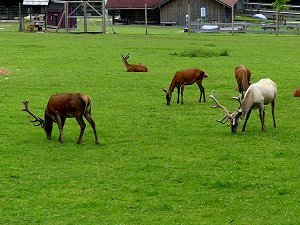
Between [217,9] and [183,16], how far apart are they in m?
3.16

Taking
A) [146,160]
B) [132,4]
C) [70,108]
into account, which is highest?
[132,4]

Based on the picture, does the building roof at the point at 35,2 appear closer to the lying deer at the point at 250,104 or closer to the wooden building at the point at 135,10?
the wooden building at the point at 135,10

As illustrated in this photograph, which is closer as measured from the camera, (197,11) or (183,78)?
(183,78)

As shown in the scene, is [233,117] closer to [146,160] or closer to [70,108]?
[146,160]

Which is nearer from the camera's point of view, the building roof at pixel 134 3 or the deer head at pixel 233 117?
the deer head at pixel 233 117

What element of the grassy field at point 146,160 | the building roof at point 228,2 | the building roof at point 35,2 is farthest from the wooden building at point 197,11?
the grassy field at point 146,160

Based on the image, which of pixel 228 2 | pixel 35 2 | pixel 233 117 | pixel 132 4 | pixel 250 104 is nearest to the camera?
pixel 233 117

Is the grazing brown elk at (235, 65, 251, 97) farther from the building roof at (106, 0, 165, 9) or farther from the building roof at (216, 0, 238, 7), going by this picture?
the building roof at (106, 0, 165, 9)

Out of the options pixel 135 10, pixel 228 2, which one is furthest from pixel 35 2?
pixel 228 2

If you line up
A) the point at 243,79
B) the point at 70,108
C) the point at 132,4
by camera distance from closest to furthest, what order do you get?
1. the point at 70,108
2. the point at 243,79
3. the point at 132,4

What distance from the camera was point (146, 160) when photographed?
43.2 feet

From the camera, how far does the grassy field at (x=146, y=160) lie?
10.4 m

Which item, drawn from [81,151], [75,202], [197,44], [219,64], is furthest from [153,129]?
[197,44]

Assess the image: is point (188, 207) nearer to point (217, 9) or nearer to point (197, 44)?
point (197, 44)
